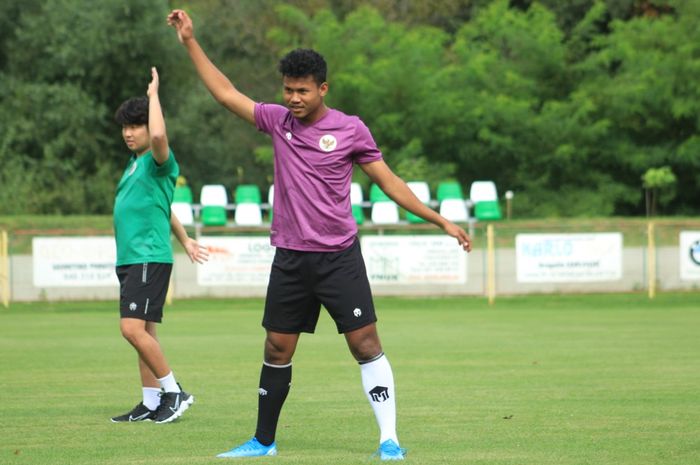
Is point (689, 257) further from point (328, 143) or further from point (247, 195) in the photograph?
point (328, 143)

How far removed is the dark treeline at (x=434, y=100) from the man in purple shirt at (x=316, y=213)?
32.6 meters

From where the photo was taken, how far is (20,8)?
43188 millimetres

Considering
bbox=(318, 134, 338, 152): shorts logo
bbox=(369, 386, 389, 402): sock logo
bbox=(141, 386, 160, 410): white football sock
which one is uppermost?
bbox=(318, 134, 338, 152): shorts logo

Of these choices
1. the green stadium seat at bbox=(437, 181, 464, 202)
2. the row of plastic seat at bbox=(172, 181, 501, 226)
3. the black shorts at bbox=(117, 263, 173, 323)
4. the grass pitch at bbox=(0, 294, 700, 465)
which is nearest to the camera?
the grass pitch at bbox=(0, 294, 700, 465)

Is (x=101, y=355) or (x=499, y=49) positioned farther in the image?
(x=499, y=49)

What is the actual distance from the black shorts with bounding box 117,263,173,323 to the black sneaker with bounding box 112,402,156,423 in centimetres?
66

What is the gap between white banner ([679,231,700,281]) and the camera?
25141 mm

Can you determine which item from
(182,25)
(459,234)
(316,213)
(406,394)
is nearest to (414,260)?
(406,394)

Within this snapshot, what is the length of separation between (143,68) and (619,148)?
16023 mm

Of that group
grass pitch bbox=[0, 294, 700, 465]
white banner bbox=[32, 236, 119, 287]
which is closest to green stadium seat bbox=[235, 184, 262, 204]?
white banner bbox=[32, 236, 119, 287]

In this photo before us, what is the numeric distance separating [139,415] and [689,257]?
1833cm

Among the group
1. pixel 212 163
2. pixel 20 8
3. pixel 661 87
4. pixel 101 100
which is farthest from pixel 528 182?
pixel 20 8

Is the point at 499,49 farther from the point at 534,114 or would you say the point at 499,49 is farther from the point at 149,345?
the point at 149,345

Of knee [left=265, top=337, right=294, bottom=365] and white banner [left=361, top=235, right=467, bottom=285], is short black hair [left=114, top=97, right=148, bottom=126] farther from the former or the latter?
white banner [left=361, top=235, right=467, bottom=285]
